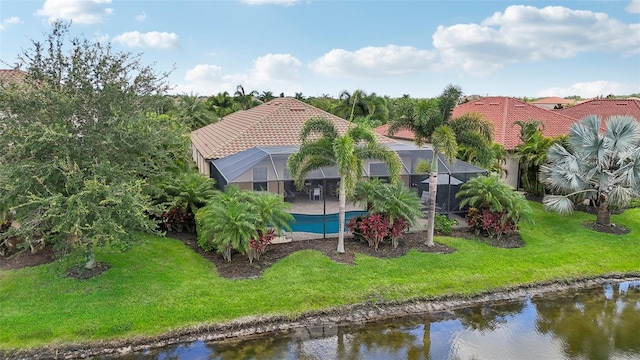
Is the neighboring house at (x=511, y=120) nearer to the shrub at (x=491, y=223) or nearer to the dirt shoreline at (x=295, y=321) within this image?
the shrub at (x=491, y=223)

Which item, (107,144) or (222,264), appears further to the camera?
(222,264)

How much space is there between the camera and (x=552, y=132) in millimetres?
26734

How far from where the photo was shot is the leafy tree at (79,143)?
402 inches

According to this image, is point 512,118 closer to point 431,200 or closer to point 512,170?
point 512,170

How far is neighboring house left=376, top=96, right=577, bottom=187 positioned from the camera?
2408cm

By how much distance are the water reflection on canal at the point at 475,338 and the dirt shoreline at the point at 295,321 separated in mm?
246

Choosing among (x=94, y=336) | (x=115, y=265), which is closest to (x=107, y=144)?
(x=115, y=265)

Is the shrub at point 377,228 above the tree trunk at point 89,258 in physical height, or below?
above

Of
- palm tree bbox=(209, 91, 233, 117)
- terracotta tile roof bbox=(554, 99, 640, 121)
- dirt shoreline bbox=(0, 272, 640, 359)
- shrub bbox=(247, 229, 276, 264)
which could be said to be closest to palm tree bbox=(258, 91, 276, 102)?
palm tree bbox=(209, 91, 233, 117)

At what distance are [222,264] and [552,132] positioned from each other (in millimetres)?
22790

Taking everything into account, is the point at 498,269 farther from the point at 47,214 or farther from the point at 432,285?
the point at 47,214

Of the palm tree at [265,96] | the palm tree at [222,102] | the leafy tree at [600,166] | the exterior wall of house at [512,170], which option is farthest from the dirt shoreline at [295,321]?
the palm tree at [265,96]

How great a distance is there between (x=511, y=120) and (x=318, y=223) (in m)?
17.1

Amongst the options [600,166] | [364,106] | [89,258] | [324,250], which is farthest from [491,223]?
[364,106]
